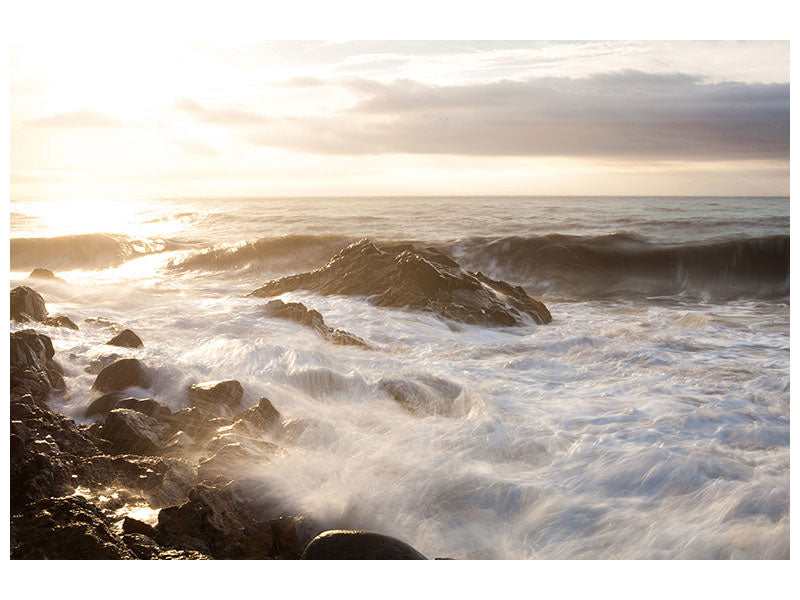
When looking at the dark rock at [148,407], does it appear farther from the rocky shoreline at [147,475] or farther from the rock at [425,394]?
the rock at [425,394]

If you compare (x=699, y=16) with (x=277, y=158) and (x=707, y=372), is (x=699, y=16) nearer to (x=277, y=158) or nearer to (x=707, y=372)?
(x=707, y=372)

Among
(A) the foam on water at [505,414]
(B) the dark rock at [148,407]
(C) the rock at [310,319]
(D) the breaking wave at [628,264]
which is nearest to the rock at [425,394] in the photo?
(A) the foam on water at [505,414]

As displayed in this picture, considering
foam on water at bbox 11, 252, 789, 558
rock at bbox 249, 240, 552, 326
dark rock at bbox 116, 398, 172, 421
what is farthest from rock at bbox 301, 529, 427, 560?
rock at bbox 249, 240, 552, 326

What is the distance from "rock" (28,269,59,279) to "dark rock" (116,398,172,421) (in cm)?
274

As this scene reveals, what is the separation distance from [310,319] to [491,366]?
1575 millimetres

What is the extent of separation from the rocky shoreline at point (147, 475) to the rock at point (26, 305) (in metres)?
0.78

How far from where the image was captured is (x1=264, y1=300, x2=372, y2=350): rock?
516 centimetres

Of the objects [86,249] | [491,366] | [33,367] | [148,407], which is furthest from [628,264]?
[33,367]

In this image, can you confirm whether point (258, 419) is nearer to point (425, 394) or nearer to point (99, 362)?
point (425, 394)

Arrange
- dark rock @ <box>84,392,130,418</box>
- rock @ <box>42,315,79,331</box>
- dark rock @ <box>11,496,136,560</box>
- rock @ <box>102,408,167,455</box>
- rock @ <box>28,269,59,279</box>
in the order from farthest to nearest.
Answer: rock @ <box>28,269,59,279</box>, rock @ <box>42,315,79,331</box>, dark rock @ <box>84,392,130,418</box>, rock @ <box>102,408,167,455</box>, dark rock @ <box>11,496,136,560</box>

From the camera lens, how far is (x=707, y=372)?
464cm

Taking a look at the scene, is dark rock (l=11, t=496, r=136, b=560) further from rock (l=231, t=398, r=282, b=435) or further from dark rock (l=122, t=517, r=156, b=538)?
rock (l=231, t=398, r=282, b=435)

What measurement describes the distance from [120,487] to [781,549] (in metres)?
3.15
